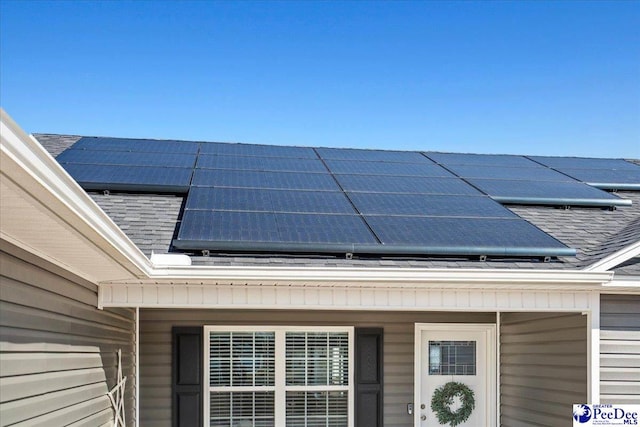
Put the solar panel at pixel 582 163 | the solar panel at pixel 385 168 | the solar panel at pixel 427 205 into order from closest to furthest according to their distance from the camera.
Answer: the solar panel at pixel 427 205
the solar panel at pixel 385 168
the solar panel at pixel 582 163

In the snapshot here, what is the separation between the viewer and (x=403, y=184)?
8500 millimetres

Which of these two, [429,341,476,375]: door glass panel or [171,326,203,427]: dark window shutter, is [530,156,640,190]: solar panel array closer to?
[429,341,476,375]: door glass panel

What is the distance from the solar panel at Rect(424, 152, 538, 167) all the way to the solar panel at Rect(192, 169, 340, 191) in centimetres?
253

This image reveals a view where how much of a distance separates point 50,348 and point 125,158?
468cm

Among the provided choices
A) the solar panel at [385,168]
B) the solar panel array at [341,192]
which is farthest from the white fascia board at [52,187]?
the solar panel at [385,168]

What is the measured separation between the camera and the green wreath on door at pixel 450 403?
8719 mm

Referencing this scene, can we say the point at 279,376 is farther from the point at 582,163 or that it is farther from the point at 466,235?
the point at 582,163

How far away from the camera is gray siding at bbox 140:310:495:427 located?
8.18 m

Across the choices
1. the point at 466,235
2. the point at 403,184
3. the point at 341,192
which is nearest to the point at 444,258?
the point at 466,235

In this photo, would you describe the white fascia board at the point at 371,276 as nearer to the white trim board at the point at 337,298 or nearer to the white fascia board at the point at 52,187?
the white trim board at the point at 337,298

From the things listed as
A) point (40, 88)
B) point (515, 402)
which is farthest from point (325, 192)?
point (40, 88)

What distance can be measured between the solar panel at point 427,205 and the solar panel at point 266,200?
0.70ft

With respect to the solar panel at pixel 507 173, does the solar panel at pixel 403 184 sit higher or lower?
lower

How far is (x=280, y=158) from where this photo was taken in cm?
969
